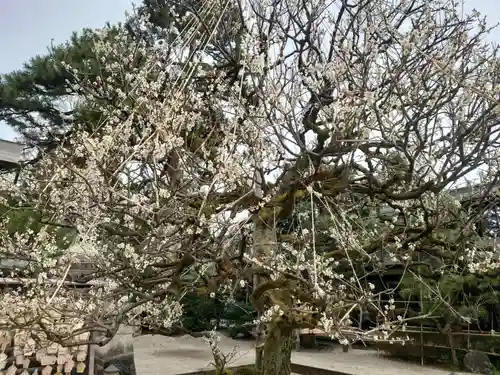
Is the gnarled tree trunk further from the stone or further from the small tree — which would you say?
the stone

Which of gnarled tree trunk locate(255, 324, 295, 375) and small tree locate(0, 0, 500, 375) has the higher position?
small tree locate(0, 0, 500, 375)

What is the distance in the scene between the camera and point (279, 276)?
4.38m

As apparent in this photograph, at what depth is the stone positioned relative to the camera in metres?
8.48

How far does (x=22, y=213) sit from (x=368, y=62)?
5.06 metres

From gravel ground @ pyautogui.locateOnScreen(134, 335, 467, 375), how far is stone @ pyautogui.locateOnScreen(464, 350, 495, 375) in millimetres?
275

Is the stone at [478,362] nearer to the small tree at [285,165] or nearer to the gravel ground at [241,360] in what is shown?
the gravel ground at [241,360]

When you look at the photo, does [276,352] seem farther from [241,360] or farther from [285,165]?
[241,360]

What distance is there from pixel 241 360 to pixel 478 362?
15.9 feet

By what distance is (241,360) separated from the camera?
31.0 feet

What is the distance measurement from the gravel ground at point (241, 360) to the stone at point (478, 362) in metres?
0.27

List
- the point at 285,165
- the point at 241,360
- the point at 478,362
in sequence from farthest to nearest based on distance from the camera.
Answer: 1. the point at 241,360
2. the point at 478,362
3. the point at 285,165

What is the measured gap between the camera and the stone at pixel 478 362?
27.8ft

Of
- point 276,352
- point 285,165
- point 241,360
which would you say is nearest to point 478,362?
point 241,360

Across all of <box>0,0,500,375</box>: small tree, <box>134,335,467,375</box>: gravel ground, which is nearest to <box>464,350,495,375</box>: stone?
<box>134,335,467,375</box>: gravel ground
